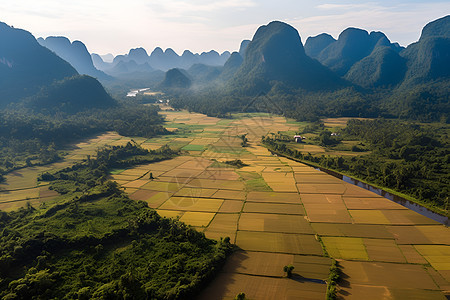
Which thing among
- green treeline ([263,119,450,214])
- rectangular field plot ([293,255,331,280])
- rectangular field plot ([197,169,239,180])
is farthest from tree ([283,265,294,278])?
rectangular field plot ([197,169,239,180])

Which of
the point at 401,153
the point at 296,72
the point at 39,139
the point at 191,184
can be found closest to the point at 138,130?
the point at 39,139

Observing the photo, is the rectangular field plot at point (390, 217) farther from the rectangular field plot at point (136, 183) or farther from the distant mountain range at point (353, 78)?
→ the distant mountain range at point (353, 78)

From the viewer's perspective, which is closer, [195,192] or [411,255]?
[411,255]

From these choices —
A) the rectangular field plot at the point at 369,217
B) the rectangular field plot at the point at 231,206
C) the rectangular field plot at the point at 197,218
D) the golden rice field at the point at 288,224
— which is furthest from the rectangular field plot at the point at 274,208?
the rectangular field plot at the point at 369,217

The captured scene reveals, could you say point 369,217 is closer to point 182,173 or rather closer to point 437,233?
point 437,233

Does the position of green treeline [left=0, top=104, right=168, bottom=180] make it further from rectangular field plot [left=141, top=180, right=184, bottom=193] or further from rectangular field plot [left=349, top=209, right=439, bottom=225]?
rectangular field plot [left=349, top=209, right=439, bottom=225]

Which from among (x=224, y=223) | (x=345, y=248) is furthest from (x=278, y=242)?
(x=224, y=223)
